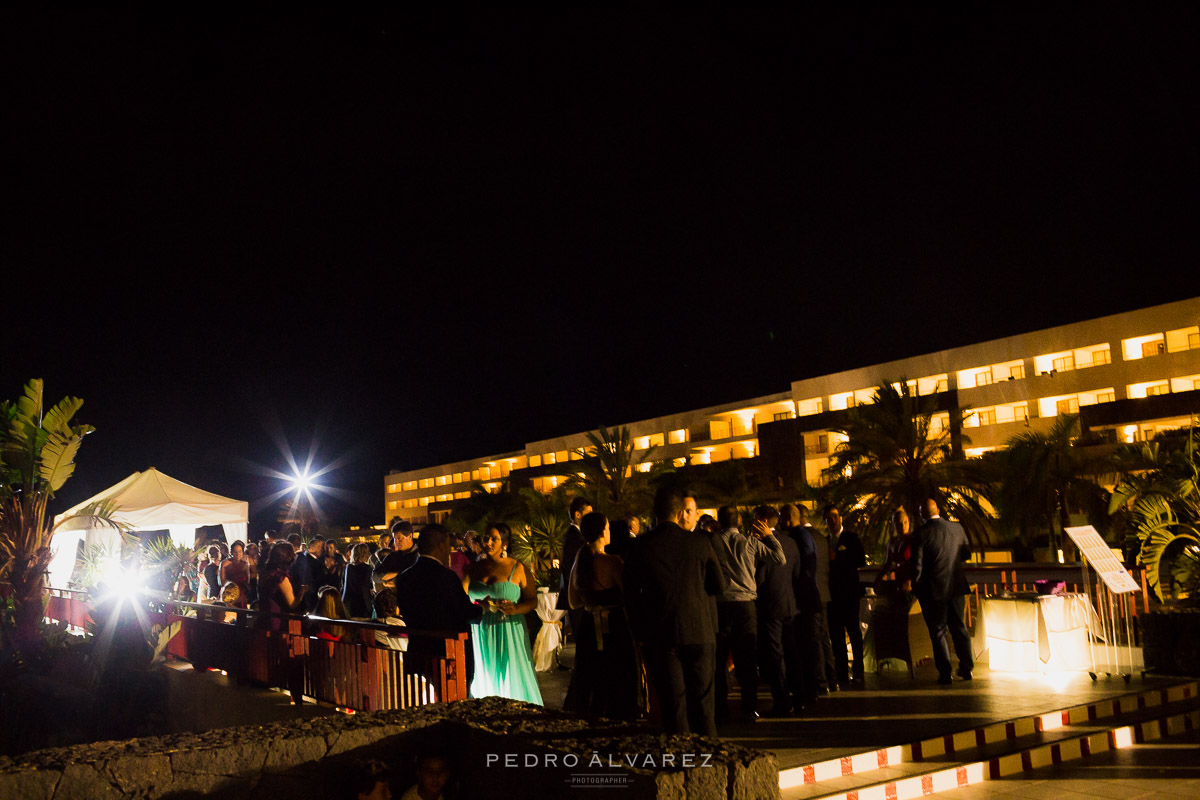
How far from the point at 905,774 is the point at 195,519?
1752 centimetres

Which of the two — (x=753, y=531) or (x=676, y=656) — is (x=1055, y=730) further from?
(x=676, y=656)

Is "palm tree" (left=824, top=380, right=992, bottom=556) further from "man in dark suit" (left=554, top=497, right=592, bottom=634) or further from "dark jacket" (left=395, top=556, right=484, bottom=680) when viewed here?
"dark jacket" (left=395, top=556, right=484, bottom=680)

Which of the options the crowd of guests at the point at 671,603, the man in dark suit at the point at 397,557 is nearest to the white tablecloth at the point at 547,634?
the crowd of guests at the point at 671,603

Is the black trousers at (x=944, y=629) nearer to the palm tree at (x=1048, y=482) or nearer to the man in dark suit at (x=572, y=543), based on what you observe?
the man in dark suit at (x=572, y=543)

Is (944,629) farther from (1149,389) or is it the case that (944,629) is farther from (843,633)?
(1149,389)

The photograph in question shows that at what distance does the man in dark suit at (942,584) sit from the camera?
8.62m

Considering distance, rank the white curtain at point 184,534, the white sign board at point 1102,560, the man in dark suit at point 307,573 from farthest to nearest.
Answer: the white curtain at point 184,534, the man in dark suit at point 307,573, the white sign board at point 1102,560

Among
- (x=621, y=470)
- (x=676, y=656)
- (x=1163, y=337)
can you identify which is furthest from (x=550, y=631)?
(x=1163, y=337)

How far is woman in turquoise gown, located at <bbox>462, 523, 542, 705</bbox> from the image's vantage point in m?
7.35

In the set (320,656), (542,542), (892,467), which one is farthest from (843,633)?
(892,467)

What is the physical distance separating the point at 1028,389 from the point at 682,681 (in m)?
41.8

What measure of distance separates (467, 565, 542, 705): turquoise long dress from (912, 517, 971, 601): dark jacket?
3862 mm

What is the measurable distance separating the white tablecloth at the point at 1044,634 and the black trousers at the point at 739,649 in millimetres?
3392

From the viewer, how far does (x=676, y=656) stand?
18.9ft
